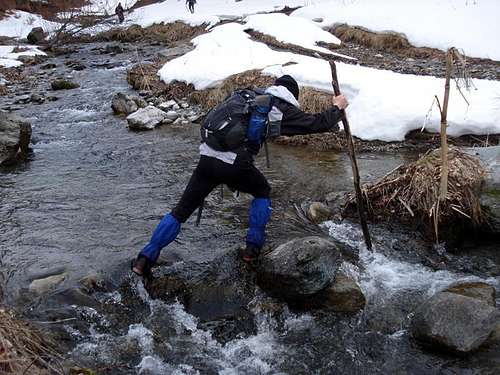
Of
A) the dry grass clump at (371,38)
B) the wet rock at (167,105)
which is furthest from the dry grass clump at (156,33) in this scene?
the wet rock at (167,105)

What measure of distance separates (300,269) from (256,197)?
2.89 ft

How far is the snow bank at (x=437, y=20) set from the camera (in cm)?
1600

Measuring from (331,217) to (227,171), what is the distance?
256 cm

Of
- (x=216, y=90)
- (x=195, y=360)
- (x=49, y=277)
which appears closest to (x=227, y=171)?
(x=195, y=360)

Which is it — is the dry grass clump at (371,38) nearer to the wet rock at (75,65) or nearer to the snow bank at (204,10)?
the snow bank at (204,10)

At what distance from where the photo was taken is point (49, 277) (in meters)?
5.43

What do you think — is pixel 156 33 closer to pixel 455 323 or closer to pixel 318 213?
pixel 318 213

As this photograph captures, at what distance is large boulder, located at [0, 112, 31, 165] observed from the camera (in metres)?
9.42

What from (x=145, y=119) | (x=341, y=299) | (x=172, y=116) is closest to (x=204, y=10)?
(x=172, y=116)

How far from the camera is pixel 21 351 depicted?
11.2ft

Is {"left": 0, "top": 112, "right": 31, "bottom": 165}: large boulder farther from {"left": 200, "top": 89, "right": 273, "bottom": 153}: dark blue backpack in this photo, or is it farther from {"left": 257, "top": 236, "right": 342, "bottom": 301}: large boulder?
{"left": 257, "top": 236, "right": 342, "bottom": 301}: large boulder

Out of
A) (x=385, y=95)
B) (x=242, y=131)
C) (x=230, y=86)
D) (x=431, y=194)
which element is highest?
(x=242, y=131)

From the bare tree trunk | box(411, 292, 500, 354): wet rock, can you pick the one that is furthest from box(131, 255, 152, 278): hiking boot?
the bare tree trunk

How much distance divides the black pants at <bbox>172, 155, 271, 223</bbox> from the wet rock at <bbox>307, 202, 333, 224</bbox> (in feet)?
6.12
